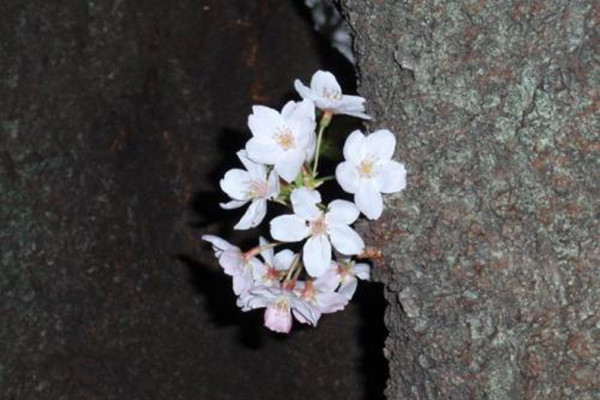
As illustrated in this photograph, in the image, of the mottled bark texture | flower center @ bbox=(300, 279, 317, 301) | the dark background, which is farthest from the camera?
the dark background

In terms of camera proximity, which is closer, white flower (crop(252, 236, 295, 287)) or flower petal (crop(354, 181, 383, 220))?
flower petal (crop(354, 181, 383, 220))

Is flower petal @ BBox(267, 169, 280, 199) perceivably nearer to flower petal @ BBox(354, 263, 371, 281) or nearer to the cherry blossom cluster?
the cherry blossom cluster

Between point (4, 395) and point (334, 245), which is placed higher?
point (334, 245)

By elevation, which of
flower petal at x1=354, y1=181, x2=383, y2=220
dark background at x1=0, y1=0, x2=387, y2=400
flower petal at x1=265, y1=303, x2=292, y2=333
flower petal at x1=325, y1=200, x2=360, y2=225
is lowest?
dark background at x1=0, y1=0, x2=387, y2=400

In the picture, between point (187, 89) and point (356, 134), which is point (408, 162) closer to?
point (356, 134)

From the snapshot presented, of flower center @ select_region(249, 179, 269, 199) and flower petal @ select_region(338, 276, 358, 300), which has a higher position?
flower center @ select_region(249, 179, 269, 199)

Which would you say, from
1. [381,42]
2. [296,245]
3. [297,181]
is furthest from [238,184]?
[296,245]

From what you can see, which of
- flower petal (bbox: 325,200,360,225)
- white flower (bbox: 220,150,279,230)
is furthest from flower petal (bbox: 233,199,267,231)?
flower petal (bbox: 325,200,360,225)

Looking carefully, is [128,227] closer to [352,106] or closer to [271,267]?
[271,267]

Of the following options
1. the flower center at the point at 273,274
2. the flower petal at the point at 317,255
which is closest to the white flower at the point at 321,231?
the flower petal at the point at 317,255
